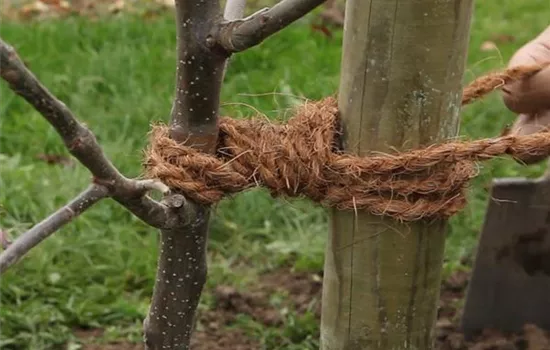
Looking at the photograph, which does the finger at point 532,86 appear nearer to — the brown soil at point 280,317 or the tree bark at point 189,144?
the tree bark at point 189,144

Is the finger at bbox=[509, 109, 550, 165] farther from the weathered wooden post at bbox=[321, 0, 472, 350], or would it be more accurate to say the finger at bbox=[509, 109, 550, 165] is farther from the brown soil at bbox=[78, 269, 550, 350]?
the brown soil at bbox=[78, 269, 550, 350]

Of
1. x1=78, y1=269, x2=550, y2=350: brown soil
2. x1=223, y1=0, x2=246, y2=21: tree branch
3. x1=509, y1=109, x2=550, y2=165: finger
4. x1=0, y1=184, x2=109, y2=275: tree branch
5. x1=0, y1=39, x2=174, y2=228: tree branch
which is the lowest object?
x1=78, y1=269, x2=550, y2=350: brown soil

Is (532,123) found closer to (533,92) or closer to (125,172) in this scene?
(533,92)

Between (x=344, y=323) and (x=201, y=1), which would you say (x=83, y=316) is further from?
(x=201, y=1)

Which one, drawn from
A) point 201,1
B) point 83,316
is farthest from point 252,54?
point 201,1

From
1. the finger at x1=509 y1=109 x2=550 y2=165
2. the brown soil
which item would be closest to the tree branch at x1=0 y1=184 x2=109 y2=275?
the finger at x1=509 y1=109 x2=550 y2=165

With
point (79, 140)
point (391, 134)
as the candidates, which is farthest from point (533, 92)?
point (79, 140)

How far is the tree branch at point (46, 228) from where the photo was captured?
1.13 metres

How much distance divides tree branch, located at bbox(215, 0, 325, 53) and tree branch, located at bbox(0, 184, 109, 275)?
0.88 feet

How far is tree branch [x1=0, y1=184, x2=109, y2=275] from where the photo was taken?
1126mm

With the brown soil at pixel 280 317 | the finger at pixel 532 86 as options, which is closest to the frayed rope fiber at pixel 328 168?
the finger at pixel 532 86

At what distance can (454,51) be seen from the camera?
1340 millimetres

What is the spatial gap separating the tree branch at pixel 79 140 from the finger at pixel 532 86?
620 millimetres

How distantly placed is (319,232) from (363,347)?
1.42 m
